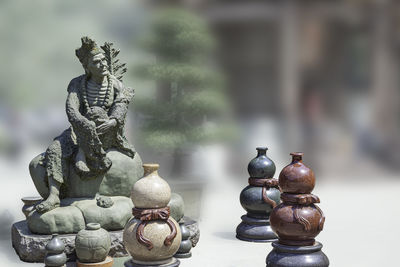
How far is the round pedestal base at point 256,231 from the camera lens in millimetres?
6531

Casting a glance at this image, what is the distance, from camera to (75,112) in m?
5.90

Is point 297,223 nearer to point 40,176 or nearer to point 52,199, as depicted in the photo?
point 52,199

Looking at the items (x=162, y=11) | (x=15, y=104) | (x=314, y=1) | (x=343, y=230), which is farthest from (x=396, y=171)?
(x=15, y=104)

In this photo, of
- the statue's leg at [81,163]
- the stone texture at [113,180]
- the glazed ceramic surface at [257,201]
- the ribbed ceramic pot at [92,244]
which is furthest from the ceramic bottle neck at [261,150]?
the ribbed ceramic pot at [92,244]

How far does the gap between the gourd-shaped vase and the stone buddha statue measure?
3.54ft

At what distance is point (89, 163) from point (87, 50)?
1.31 meters

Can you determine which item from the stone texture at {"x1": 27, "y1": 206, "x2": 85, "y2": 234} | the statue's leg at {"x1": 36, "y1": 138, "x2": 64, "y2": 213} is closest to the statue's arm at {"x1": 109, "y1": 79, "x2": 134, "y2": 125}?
the statue's leg at {"x1": 36, "y1": 138, "x2": 64, "y2": 213}

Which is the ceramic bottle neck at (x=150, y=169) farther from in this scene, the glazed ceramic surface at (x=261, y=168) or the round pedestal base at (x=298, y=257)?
Answer: the glazed ceramic surface at (x=261, y=168)

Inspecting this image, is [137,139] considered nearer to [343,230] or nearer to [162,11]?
[162,11]

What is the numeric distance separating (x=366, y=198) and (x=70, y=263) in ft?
21.5

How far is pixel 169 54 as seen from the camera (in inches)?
344

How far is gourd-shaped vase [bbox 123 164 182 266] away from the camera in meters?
4.66

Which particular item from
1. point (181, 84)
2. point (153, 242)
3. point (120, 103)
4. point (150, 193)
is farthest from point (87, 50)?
point (181, 84)

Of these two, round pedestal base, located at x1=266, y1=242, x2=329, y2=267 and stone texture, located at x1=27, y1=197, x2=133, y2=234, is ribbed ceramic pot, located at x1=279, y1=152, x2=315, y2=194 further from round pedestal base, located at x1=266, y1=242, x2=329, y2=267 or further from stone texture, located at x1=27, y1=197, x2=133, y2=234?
stone texture, located at x1=27, y1=197, x2=133, y2=234
